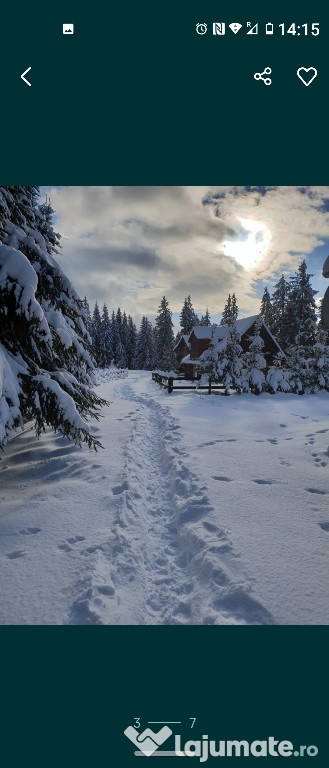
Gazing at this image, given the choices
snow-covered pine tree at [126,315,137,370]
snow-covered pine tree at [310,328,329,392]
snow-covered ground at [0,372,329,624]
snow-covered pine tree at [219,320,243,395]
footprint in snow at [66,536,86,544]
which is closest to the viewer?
snow-covered ground at [0,372,329,624]

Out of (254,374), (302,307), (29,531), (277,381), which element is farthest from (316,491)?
→ (302,307)

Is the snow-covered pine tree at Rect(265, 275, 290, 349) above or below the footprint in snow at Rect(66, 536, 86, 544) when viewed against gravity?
above

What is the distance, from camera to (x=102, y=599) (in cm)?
265

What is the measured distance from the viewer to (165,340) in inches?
2296

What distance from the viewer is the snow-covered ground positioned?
2609mm

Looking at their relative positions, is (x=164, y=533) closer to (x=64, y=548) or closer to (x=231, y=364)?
(x=64, y=548)

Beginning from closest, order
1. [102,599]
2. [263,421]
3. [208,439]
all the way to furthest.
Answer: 1. [102,599]
2. [208,439]
3. [263,421]

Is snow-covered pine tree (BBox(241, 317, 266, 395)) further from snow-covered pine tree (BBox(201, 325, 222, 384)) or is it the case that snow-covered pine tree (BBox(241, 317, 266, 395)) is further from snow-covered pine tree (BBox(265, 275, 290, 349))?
snow-covered pine tree (BBox(265, 275, 290, 349))

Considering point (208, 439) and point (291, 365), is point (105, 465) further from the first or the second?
point (291, 365)

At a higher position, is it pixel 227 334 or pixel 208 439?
pixel 227 334

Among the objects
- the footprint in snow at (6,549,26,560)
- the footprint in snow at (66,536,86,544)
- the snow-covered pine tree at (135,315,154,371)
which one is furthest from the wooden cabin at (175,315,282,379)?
Result: the snow-covered pine tree at (135,315,154,371)

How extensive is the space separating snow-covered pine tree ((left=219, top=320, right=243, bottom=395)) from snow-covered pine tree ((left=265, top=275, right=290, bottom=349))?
19527 millimetres
